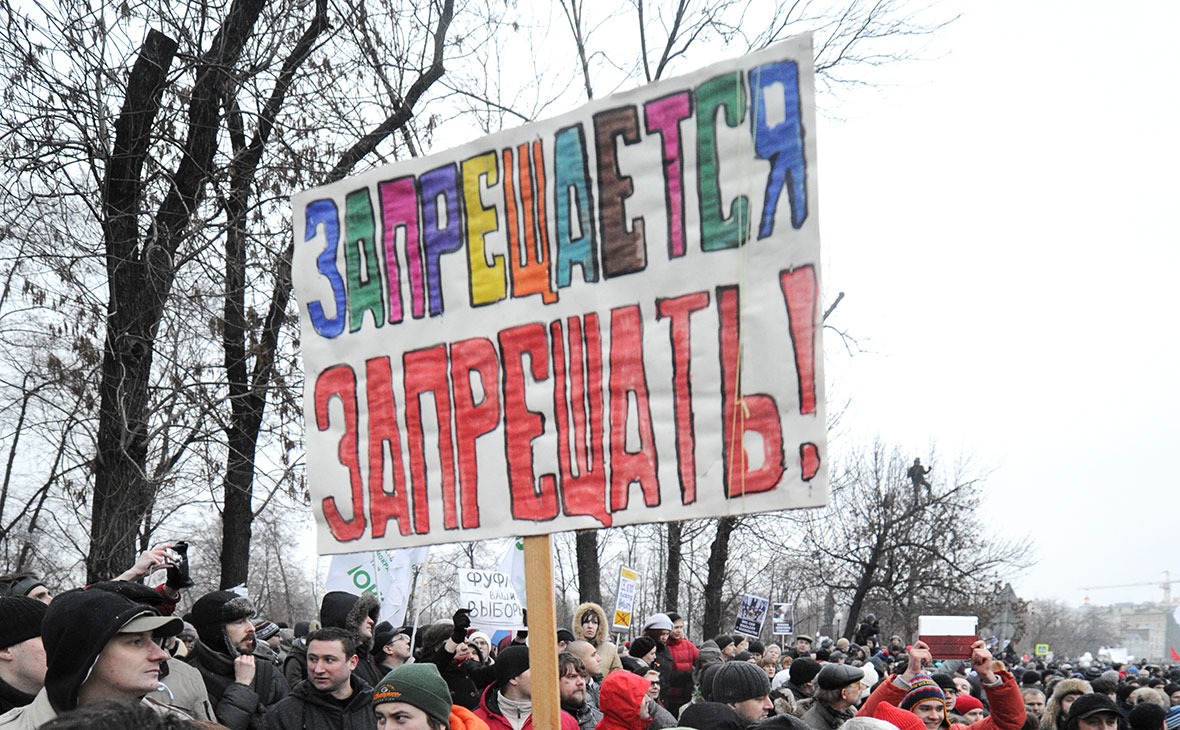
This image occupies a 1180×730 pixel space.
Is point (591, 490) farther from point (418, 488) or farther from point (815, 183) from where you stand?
point (815, 183)

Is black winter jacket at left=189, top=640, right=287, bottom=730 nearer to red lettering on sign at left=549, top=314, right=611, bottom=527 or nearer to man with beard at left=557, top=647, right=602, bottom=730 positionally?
man with beard at left=557, top=647, right=602, bottom=730

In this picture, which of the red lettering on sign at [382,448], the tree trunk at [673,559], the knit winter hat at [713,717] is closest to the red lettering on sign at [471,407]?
the red lettering on sign at [382,448]

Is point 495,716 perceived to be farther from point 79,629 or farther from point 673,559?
point 673,559

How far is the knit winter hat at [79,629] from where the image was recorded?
3.40 meters

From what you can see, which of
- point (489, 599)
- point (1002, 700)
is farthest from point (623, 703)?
point (489, 599)

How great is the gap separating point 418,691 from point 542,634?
37.0 inches

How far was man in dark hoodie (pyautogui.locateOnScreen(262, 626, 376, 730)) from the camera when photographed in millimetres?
5422

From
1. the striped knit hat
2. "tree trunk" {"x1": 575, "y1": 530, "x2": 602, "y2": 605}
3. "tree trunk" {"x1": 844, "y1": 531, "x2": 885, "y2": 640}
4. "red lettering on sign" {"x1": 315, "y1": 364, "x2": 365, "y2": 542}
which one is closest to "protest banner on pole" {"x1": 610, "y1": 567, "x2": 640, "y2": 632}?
"tree trunk" {"x1": 575, "y1": 530, "x2": 602, "y2": 605}

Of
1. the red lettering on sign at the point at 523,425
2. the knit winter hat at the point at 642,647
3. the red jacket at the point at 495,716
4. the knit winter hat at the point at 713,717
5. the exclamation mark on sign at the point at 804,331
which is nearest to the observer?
the exclamation mark on sign at the point at 804,331

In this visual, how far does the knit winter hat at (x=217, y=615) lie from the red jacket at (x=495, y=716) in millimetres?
1354

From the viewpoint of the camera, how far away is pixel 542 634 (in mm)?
3730

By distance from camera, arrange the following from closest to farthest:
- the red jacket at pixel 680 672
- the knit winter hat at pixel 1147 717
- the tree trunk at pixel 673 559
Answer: the knit winter hat at pixel 1147 717 → the red jacket at pixel 680 672 → the tree trunk at pixel 673 559

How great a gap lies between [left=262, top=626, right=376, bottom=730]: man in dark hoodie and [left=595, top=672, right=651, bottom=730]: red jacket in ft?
5.48

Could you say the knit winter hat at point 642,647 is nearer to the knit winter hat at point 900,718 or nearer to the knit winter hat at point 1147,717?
the knit winter hat at point 1147,717
